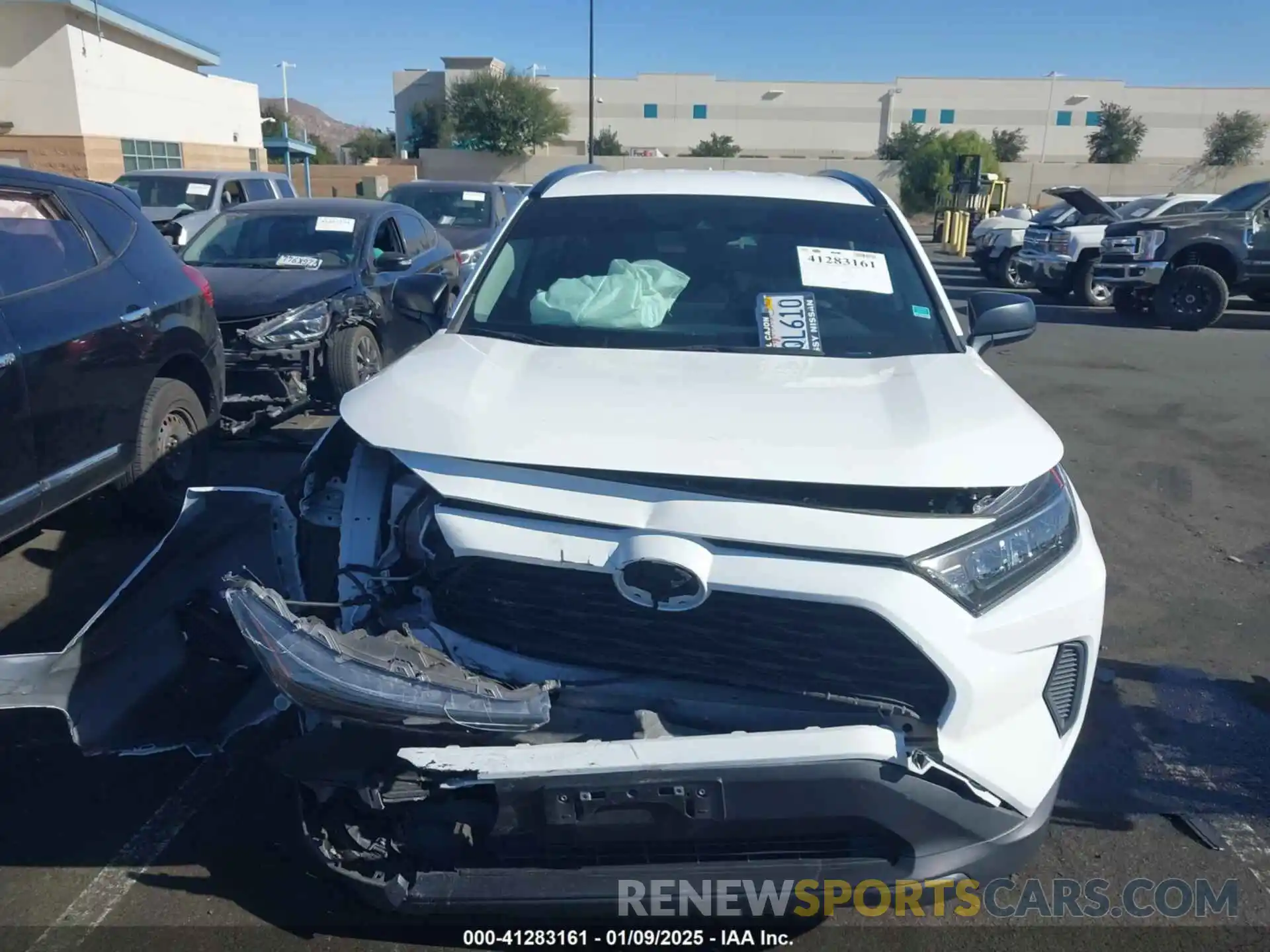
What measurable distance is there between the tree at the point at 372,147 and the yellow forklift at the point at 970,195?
152 feet

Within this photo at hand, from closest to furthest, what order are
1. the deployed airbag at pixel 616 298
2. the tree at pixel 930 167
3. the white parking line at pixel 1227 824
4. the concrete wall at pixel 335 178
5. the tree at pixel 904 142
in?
the white parking line at pixel 1227 824, the deployed airbag at pixel 616 298, the concrete wall at pixel 335 178, the tree at pixel 930 167, the tree at pixel 904 142

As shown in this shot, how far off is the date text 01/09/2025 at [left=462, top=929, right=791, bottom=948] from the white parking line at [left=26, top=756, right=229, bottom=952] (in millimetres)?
1001

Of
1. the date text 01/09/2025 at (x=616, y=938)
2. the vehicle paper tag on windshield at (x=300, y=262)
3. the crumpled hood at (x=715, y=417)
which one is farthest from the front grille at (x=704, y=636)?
the vehicle paper tag on windshield at (x=300, y=262)

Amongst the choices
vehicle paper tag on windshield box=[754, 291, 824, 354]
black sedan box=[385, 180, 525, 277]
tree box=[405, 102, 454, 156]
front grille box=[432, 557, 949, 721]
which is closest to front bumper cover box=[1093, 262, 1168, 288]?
black sedan box=[385, 180, 525, 277]

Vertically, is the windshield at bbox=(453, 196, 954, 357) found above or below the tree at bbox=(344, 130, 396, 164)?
below

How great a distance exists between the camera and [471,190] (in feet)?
42.8

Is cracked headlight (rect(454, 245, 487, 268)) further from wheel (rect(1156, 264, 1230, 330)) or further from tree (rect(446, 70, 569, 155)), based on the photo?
tree (rect(446, 70, 569, 155))

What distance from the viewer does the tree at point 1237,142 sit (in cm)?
5516

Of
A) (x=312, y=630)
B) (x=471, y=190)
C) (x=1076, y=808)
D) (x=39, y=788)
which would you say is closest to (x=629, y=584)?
(x=312, y=630)

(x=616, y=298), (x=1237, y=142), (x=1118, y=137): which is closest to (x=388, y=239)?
(x=616, y=298)

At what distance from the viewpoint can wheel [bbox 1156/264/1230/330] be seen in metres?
13.3

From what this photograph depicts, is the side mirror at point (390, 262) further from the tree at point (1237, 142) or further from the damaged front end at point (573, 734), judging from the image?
the tree at point (1237, 142)

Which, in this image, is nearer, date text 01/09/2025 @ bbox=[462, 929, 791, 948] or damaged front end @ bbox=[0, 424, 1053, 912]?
damaged front end @ bbox=[0, 424, 1053, 912]

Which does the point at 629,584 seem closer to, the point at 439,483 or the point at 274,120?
the point at 439,483
